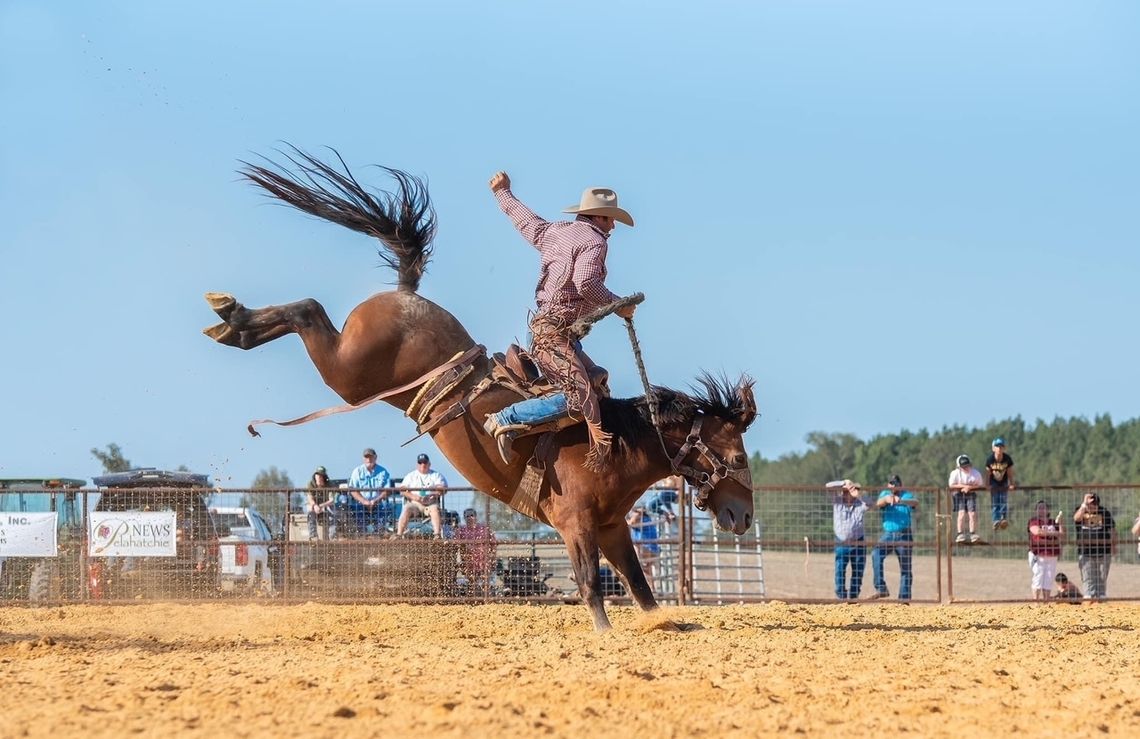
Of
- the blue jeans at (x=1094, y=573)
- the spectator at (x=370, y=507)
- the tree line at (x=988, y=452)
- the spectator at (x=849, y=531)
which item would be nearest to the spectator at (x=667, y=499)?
the spectator at (x=849, y=531)

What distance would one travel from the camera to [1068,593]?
14648 mm

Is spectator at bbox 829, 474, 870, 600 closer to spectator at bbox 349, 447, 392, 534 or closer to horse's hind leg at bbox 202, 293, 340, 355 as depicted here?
spectator at bbox 349, 447, 392, 534

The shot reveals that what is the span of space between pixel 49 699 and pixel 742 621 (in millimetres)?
5855

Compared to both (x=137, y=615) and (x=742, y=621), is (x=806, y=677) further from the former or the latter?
(x=137, y=615)

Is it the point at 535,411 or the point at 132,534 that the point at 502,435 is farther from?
the point at 132,534

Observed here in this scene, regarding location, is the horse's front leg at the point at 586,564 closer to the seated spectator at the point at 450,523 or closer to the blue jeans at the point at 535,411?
the blue jeans at the point at 535,411

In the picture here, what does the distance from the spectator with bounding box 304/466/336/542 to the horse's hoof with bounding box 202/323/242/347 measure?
489 cm

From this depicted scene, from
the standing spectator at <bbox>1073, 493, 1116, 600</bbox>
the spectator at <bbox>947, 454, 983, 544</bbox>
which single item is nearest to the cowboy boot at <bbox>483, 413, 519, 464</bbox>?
the spectator at <bbox>947, 454, 983, 544</bbox>

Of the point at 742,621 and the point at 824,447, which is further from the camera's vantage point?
the point at 824,447

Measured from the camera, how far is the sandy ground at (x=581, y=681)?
4.97 metres

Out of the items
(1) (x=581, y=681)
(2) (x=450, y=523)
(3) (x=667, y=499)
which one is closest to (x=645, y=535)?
(3) (x=667, y=499)

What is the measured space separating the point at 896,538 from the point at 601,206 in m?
7.49

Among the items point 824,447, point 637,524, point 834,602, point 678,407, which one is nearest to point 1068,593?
point 834,602

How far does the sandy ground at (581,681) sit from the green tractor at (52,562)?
4.35 meters
